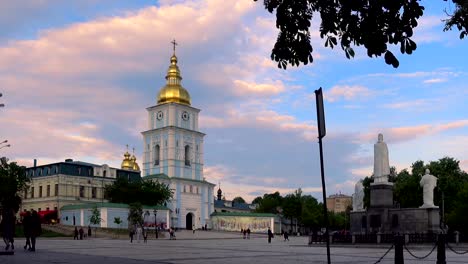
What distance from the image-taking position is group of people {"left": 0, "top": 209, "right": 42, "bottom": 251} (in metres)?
20.6

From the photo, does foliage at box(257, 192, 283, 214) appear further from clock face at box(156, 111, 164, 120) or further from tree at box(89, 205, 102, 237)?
tree at box(89, 205, 102, 237)

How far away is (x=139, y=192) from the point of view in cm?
9450

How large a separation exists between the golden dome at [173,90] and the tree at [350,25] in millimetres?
99997

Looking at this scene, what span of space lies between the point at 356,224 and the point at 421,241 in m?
7.18

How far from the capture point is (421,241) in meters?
33.0

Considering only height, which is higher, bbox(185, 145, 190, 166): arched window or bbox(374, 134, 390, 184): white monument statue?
bbox(185, 145, 190, 166): arched window

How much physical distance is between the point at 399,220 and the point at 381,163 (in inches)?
151

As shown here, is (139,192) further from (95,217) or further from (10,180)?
(10,180)

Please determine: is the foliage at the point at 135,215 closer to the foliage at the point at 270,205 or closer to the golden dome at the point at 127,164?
the golden dome at the point at 127,164

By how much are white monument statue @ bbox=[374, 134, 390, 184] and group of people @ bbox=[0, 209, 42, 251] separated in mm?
22497

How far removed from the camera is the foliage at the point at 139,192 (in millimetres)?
93938

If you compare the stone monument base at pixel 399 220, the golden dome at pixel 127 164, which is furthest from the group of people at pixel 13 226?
the golden dome at pixel 127 164

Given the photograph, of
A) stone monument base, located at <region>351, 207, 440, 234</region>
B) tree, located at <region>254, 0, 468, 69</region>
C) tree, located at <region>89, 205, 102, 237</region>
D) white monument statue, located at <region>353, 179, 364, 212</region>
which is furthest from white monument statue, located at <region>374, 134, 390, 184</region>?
tree, located at <region>89, 205, 102, 237</region>

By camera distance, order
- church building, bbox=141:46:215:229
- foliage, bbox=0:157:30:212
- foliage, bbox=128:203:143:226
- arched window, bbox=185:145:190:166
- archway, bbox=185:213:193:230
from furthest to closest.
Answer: arched window, bbox=185:145:190:166 < archway, bbox=185:213:193:230 < church building, bbox=141:46:215:229 < foliage, bbox=0:157:30:212 < foliage, bbox=128:203:143:226
